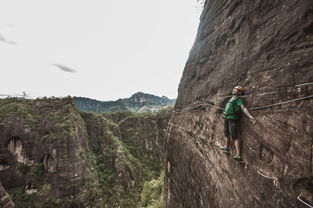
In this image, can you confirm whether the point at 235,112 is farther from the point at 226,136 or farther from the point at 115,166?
the point at 115,166

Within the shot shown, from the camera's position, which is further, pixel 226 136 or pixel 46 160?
pixel 46 160

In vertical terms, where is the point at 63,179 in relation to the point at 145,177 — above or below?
above

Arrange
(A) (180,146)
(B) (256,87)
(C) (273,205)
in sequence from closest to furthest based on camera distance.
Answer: (C) (273,205)
(B) (256,87)
(A) (180,146)

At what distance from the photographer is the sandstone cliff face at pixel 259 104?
2.65 m

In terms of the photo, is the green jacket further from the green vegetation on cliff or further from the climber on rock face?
the green vegetation on cliff

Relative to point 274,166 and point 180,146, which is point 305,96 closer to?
point 274,166

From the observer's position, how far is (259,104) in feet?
11.4

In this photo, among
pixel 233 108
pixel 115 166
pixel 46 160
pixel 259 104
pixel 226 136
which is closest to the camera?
pixel 259 104

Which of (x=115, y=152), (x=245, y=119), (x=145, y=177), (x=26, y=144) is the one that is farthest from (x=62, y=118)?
(x=245, y=119)

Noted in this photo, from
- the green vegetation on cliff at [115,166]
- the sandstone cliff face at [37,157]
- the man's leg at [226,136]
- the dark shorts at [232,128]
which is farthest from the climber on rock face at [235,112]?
the green vegetation on cliff at [115,166]

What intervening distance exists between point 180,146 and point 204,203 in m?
3.14

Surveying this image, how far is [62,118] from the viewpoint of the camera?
51.5m

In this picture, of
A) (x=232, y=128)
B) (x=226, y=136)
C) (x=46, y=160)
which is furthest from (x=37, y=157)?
(x=232, y=128)

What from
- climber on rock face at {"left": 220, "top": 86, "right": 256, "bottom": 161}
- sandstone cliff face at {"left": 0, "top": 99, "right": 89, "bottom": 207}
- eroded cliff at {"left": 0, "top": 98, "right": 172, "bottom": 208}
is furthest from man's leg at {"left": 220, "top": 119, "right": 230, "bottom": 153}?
sandstone cliff face at {"left": 0, "top": 99, "right": 89, "bottom": 207}
